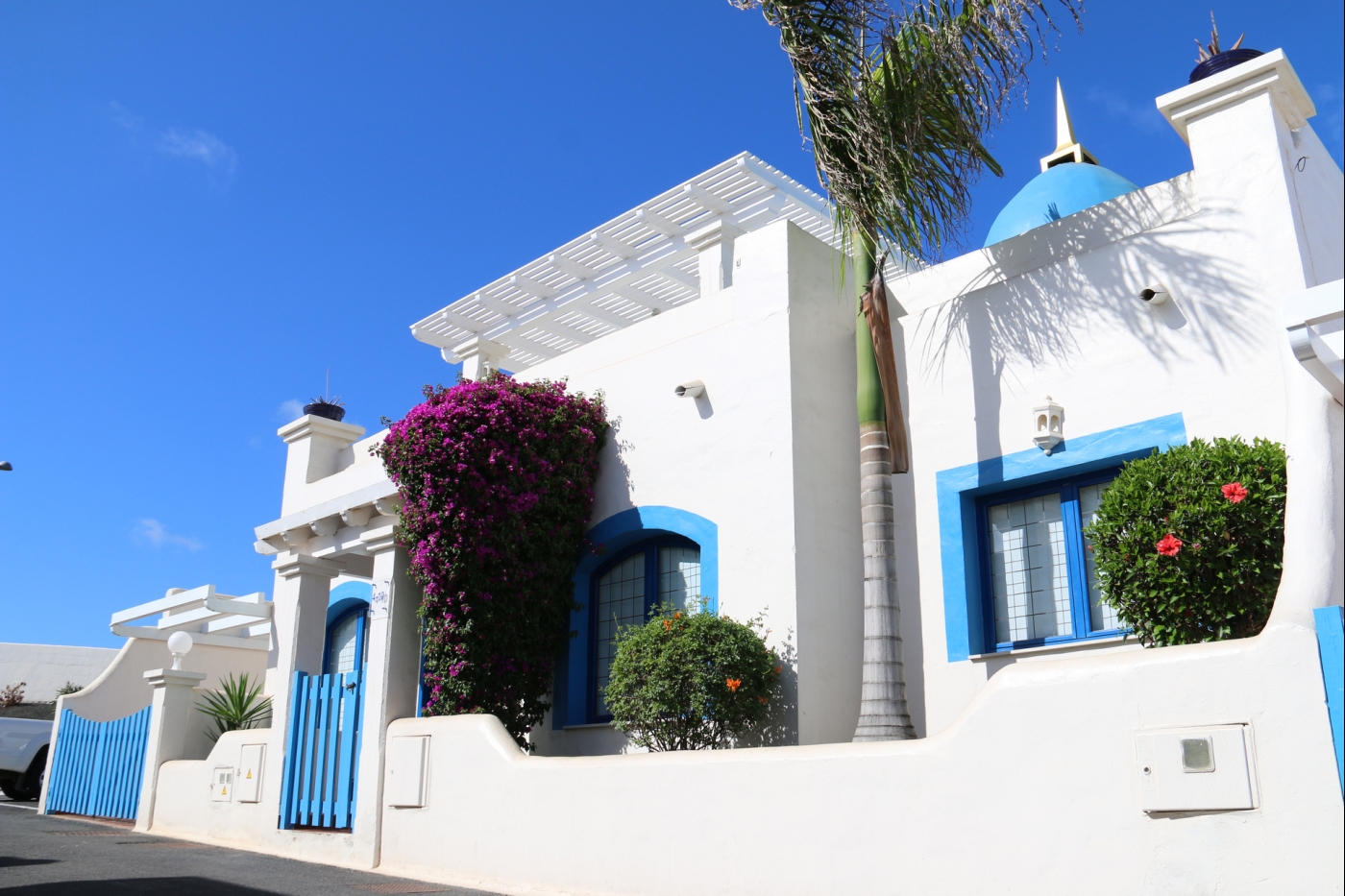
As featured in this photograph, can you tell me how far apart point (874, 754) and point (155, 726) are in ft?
31.6

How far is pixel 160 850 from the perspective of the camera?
32.9ft

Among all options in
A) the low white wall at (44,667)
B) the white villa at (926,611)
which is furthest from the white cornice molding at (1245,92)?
the low white wall at (44,667)

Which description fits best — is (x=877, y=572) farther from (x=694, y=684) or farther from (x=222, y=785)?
(x=222, y=785)

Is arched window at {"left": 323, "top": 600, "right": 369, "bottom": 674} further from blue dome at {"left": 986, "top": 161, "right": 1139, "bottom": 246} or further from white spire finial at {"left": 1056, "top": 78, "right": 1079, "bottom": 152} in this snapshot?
white spire finial at {"left": 1056, "top": 78, "right": 1079, "bottom": 152}

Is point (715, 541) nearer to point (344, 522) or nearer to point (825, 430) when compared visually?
point (825, 430)

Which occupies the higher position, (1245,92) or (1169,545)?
→ (1245,92)

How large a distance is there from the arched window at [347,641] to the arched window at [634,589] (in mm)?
4797

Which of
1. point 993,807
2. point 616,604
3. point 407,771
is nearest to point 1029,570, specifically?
point 993,807

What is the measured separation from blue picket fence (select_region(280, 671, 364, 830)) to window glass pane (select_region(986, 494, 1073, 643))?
5.75m

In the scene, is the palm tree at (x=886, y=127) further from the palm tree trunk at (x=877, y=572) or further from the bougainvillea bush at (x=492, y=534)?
the bougainvillea bush at (x=492, y=534)

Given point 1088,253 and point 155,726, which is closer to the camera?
point 1088,253

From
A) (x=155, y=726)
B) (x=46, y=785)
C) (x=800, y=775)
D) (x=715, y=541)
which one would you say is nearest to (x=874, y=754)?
(x=800, y=775)

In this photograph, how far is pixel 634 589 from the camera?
1102cm

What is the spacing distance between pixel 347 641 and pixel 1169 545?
38.3 ft
